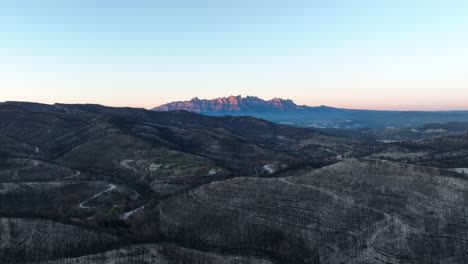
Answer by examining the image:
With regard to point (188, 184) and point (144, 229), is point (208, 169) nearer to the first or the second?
point (188, 184)

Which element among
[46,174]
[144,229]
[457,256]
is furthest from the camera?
[46,174]

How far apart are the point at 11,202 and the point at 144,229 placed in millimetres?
48328

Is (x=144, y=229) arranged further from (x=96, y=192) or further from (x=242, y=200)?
(x=96, y=192)

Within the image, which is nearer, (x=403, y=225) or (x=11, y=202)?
(x=403, y=225)

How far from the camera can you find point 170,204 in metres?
86.4

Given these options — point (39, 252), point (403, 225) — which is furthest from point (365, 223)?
point (39, 252)

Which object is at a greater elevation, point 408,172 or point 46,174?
point 408,172

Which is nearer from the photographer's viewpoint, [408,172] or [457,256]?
[457,256]

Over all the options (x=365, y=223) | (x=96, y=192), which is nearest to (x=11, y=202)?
(x=96, y=192)

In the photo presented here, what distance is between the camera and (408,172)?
82938mm

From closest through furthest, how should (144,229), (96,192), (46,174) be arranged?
1. (144,229)
2. (96,192)
3. (46,174)

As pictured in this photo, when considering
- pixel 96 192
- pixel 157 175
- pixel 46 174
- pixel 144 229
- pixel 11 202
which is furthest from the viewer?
pixel 157 175

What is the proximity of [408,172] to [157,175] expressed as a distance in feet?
315

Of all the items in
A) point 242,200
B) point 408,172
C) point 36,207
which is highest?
point 408,172
